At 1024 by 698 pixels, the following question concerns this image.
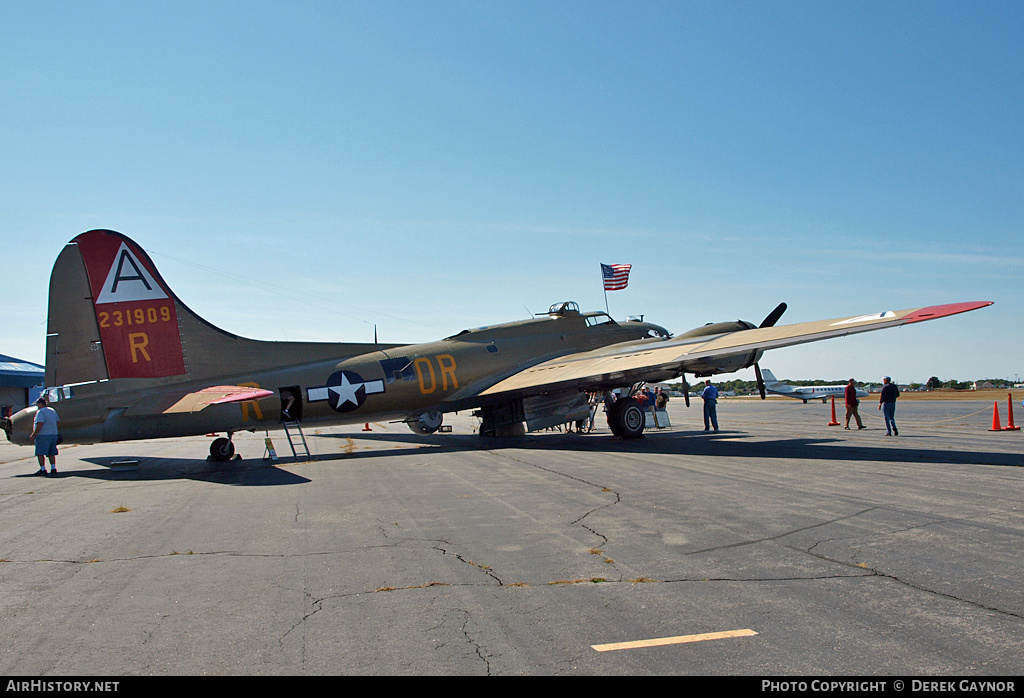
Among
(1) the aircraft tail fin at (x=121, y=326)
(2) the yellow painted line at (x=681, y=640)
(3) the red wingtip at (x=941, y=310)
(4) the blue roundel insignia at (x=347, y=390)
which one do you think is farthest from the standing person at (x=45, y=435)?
(3) the red wingtip at (x=941, y=310)

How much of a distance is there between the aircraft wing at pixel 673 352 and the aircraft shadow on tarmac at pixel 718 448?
1.93m

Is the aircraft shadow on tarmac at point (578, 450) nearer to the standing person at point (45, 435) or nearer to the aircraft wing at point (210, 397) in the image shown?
the standing person at point (45, 435)

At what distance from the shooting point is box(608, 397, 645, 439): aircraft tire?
69.6 ft

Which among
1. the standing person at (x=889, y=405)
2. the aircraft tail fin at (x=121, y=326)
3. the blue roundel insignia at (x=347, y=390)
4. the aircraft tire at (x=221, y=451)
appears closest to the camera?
the aircraft tail fin at (x=121, y=326)

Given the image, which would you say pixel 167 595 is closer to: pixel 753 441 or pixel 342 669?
pixel 342 669

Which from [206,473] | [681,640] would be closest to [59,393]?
[206,473]

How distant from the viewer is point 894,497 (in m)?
9.62

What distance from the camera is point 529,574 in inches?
247

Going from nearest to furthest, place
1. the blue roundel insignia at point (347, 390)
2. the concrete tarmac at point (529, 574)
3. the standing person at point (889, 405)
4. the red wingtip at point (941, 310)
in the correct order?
the concrete tarmac at point (529, 574) → the red wingtip at point (941, 310) → the blue roundel insignia at point (347, 390) → the standing person at point (889, 405)

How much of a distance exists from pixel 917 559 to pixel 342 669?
5.40 meters

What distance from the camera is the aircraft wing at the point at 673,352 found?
1466 centimetres

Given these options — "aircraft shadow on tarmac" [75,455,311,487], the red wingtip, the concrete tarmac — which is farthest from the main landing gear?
the red wingtip

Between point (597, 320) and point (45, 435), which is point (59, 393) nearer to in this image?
point (45, 435)
